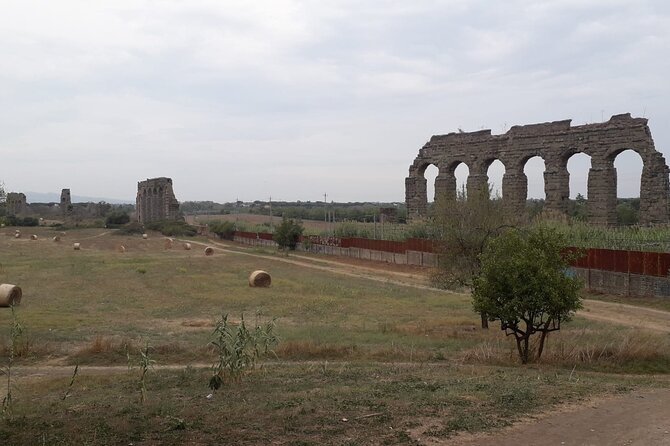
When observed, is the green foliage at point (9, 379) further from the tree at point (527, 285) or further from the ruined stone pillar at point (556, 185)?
the ruined stone pillar at point (556, 185)

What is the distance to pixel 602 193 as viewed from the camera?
34781 mm

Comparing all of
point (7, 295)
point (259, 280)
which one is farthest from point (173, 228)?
point (7, 295)

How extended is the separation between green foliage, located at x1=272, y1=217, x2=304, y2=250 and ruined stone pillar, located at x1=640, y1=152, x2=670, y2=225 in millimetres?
25661

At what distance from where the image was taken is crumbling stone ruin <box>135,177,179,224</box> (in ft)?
250

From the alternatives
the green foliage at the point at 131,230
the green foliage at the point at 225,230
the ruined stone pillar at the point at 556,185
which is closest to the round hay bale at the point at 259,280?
the ruined stone pillar at the point at 556,185

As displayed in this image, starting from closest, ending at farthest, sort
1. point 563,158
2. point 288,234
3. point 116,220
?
point 563,158 → point 288,234 → point 116,220

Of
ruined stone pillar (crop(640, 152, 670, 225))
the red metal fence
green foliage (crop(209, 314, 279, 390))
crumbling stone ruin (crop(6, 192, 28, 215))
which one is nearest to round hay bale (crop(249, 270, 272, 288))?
the red metal fence

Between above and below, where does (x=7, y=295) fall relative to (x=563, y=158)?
below

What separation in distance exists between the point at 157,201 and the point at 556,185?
55749mm

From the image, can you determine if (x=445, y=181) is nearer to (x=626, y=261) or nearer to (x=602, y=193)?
(x=602, y=193)

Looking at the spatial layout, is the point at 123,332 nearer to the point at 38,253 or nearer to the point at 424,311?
the point at 424,311

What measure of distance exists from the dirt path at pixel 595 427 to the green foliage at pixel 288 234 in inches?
1626

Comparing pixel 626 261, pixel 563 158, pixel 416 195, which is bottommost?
pixel 626 261

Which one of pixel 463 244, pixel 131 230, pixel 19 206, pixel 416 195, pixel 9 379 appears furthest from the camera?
pixel 19 206
